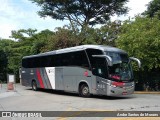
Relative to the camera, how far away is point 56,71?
2548 centimetres

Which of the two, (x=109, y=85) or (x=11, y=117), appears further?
(x=109, y=85)

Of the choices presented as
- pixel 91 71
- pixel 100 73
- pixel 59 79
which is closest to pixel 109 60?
pixel 100 73

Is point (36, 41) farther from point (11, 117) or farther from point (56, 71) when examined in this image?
point (11, 117)

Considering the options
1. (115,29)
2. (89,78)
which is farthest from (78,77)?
(115,29)

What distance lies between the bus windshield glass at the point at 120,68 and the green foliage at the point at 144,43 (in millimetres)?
6106

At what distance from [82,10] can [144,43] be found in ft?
51.8

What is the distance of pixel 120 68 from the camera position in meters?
20.5

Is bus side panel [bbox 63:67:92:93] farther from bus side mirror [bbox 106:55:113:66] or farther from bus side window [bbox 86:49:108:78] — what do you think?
bus side mirror [bbox 106:55:113:66]

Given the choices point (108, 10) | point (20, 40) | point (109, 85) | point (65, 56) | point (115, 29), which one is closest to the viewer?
point (109, 85)

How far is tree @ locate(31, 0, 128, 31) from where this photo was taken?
40875 mm

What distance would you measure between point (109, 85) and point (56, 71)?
646 cm

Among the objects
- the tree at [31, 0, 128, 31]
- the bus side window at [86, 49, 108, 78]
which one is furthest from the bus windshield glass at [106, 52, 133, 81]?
the tree at [31, 0, 128, 31]

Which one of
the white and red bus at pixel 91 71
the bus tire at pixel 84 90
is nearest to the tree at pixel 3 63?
the white and red bus at pixel 91 71

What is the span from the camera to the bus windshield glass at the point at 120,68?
66.0ft
